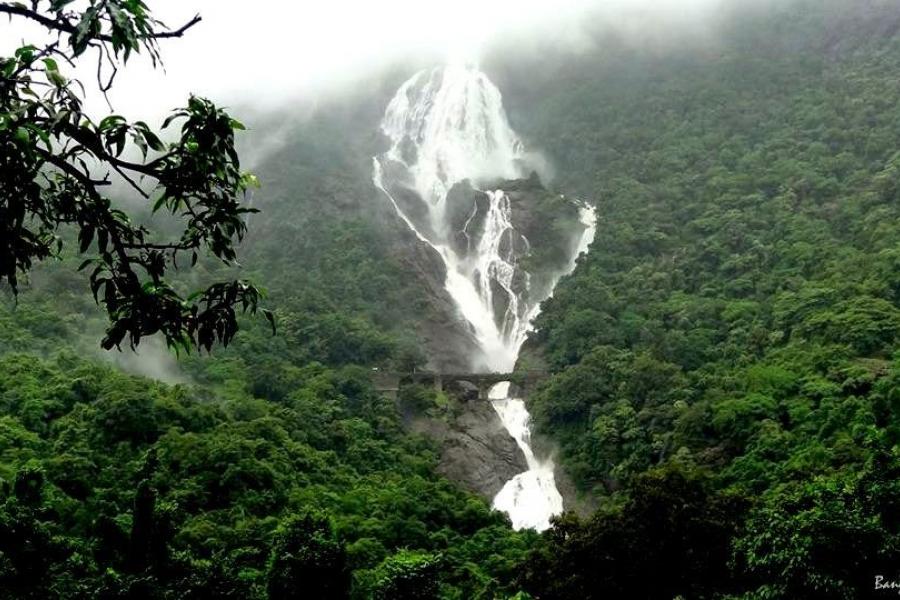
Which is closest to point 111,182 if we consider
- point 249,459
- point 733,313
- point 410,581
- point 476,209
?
point 410,581

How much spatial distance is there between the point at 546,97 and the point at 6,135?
291 ft

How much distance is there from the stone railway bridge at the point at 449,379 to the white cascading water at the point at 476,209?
0.62 metres

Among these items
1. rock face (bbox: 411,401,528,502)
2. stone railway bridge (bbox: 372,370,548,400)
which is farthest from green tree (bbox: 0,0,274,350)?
stone railway bridge (bbox: 372,370,548,400)

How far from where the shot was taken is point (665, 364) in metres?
41.6

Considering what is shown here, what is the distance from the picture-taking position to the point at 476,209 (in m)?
70.4

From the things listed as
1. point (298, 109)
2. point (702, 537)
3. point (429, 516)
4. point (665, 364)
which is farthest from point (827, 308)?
point (298, 109)

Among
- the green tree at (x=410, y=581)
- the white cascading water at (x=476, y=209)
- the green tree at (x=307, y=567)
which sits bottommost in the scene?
the green tree at (x=410, y=581)

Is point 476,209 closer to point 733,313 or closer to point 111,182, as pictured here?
point 733,313

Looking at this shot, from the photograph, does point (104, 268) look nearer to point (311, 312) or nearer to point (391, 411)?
point (391, 411)

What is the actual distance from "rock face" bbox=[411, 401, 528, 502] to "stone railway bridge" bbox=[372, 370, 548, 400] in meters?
2.59

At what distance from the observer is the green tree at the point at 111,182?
158 inches

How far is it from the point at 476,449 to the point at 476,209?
30.8m

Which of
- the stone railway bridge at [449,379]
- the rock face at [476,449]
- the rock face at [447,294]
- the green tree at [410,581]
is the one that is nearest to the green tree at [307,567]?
the green tree at [410,581]

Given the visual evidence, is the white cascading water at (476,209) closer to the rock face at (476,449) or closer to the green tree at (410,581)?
the rock face at (476,449)
